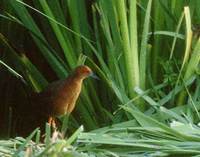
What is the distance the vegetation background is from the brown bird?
11 cm

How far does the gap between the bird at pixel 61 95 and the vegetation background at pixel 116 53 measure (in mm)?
101

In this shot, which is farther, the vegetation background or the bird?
the bird

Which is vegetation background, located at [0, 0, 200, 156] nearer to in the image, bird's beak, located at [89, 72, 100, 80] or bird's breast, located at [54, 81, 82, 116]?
bird's beak, located at [89, 72, 100, 80]

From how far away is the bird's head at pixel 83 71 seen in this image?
3.91 metres

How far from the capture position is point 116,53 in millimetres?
3914

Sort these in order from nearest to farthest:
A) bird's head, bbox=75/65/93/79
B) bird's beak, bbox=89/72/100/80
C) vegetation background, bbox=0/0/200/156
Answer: vegetation background, bbox=0/0/200/156
bird's head, bbox=75/65/93/79
bird's beak, bbox=89/72/100/80

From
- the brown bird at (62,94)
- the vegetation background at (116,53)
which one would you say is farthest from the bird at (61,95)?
the vegetation background at (116,53)

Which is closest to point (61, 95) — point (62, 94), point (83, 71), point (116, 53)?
point (62, 94)

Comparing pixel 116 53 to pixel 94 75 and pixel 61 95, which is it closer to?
pixel 94 75

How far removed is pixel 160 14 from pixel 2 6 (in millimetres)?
935

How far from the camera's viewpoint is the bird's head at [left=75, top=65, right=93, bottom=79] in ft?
12.8

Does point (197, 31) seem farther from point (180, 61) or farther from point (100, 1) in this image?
point (100, 1)

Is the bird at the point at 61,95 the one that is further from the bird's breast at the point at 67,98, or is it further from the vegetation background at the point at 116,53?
the vegetation background at the point at 116,53

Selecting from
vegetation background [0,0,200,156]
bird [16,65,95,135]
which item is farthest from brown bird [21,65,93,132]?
vegetation background [0,0,200,156]
